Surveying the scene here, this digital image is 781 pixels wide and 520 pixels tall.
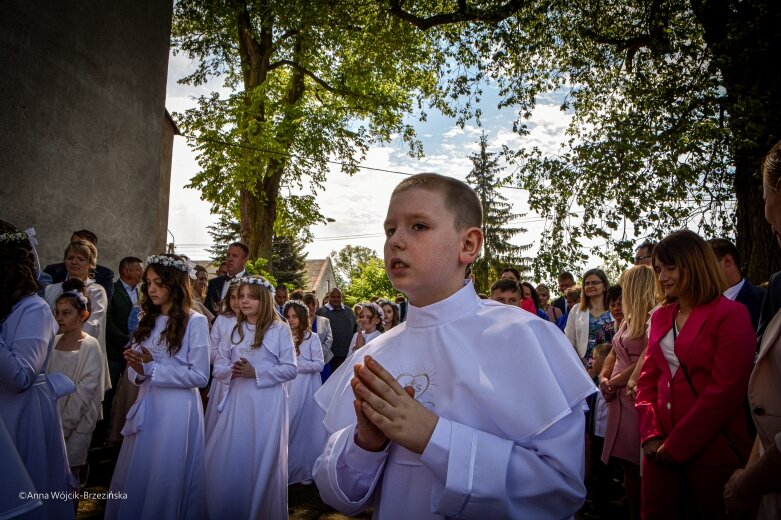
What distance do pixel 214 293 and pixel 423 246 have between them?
771 cm

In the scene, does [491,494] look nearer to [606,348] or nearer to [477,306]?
[477,306]

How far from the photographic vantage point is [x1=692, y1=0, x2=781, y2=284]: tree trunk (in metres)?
6.85

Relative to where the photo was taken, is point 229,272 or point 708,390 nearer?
point 708,390

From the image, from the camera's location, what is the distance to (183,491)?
429cm

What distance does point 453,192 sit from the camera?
1938 millimetres

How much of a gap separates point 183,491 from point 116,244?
9.17 m

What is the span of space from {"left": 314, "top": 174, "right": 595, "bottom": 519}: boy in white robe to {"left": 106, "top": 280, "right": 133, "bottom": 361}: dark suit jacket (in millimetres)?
6588

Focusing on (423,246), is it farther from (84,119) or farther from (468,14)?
(84,119)

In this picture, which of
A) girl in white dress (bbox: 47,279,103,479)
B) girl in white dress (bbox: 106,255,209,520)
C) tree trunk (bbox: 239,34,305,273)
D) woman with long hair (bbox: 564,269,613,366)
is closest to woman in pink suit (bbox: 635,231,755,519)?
woman with long hair (bbox: 564,269,613,366)

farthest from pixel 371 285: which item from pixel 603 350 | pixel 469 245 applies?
pixel 469 245

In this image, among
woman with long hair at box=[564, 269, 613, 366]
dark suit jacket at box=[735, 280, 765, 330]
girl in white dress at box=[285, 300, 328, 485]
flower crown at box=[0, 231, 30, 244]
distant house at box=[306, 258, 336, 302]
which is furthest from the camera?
distant house at box=[306, 258, 336, 302]

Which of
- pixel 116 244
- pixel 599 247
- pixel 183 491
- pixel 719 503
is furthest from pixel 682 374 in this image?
pixel 116 244

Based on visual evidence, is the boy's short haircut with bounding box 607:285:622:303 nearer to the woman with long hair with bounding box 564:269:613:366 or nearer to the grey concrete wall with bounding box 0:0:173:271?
the woman with long hair with bounding box 564:269:613:366

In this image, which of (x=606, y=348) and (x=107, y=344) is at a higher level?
(x=606, y=348)
